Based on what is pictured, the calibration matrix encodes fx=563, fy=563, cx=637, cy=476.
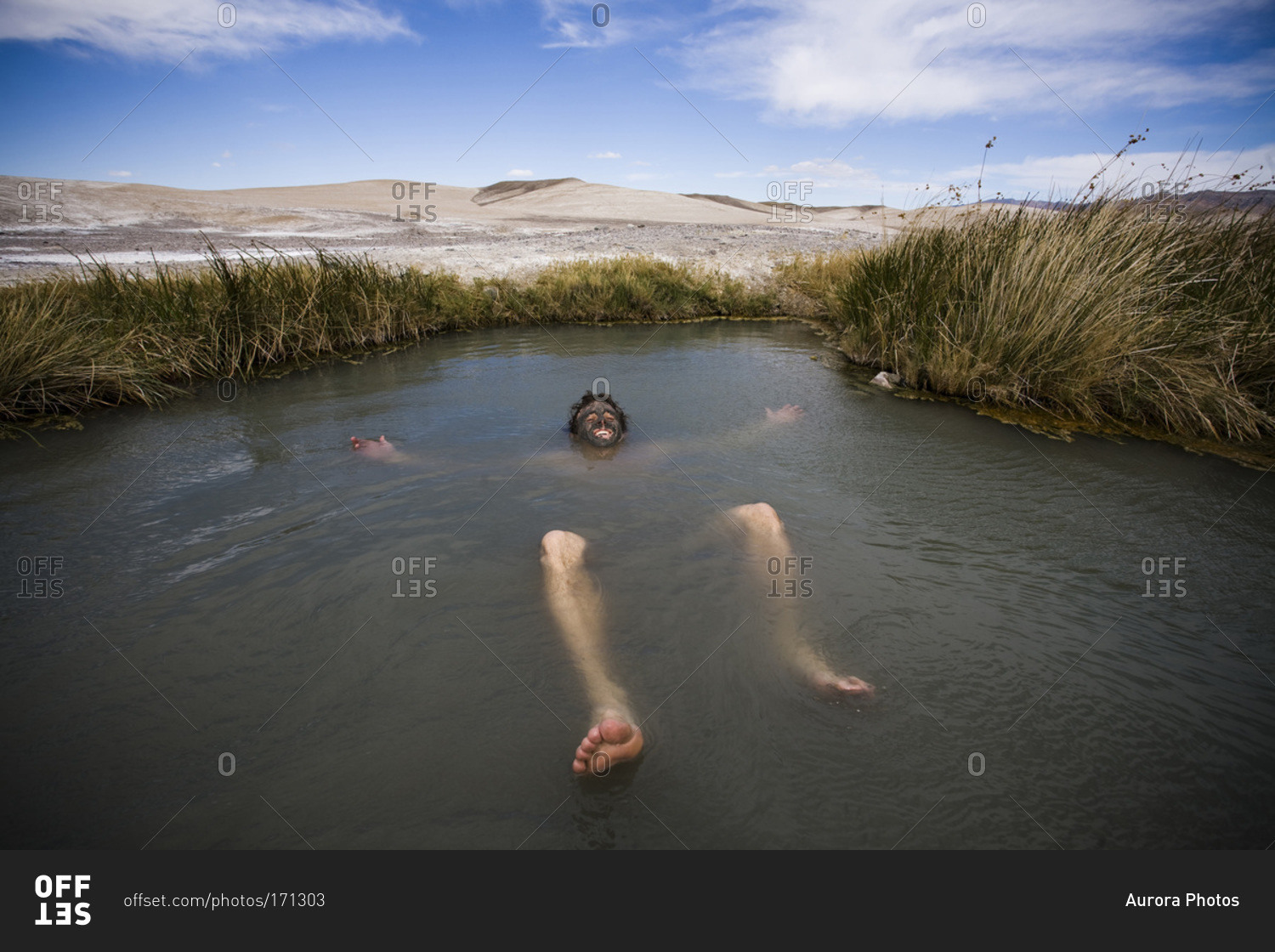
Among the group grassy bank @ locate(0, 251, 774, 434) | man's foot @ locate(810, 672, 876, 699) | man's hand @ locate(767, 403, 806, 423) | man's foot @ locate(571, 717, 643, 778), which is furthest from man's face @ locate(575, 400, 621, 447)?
grassy bank @ locate(0, 251, 774, 434)

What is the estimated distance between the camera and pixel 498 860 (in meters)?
1.92

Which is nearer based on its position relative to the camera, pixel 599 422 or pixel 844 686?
pixel 844 686

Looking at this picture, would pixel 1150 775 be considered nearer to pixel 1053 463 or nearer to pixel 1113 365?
pixel 1053 463

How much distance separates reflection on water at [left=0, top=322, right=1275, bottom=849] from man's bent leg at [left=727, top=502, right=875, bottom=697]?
3.8 inches

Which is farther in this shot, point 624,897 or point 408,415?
point 408,415

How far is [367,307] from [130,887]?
9.44 meters

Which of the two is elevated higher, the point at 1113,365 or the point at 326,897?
the point at 1113,365

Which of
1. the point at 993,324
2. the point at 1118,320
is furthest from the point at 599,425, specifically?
the point at 1118,320

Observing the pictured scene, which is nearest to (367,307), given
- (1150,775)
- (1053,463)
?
(1053,463)

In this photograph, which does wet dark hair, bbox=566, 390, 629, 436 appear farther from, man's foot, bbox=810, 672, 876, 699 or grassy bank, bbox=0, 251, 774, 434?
grassy bank, bbox=0, 251, 774, 434

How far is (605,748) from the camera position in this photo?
218 cm

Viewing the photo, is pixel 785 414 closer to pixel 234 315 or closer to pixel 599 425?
pixel 599 425

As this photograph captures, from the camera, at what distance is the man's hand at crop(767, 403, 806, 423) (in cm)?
651

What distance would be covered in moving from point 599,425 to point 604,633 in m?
2.81
